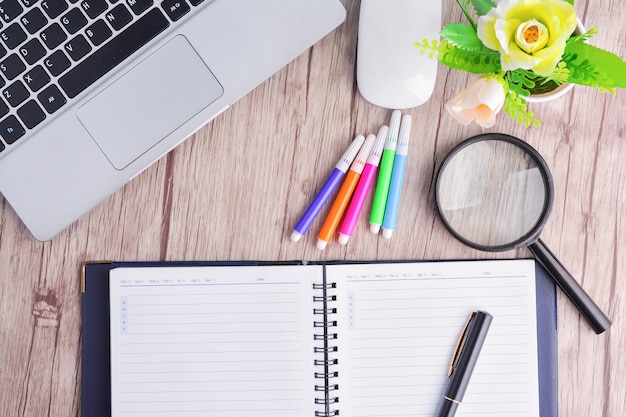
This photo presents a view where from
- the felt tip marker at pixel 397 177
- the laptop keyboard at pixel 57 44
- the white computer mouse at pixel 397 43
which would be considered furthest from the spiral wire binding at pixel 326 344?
the laptop keyboard at pixel 57 44

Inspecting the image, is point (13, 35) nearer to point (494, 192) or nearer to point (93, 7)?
point (93, 7)

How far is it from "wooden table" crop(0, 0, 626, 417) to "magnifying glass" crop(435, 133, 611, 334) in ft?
0.09

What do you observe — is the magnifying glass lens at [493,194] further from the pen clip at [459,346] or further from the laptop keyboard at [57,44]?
the laptop keyboard at [57,44]

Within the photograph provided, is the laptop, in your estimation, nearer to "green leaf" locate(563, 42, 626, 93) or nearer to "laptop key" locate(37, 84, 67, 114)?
"laptop key" locate(37, 84, 67, 114)

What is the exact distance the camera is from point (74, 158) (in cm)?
64

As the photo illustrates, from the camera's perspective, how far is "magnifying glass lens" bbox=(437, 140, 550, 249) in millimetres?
680

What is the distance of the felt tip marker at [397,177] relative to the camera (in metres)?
0.70

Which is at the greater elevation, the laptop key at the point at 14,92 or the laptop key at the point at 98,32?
the laptop key at the point at 98,32

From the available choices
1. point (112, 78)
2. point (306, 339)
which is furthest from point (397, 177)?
point (112, 78)

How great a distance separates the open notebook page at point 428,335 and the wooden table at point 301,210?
0.03 meters

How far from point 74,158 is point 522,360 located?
0.57m

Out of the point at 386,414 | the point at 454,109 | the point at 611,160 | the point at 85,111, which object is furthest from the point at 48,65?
the point at 611,160

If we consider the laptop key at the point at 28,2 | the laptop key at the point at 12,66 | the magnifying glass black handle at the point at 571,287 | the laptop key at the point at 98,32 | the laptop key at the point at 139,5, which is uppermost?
the laptop key at the point at 28,2

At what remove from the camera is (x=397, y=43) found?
0.66 meters
